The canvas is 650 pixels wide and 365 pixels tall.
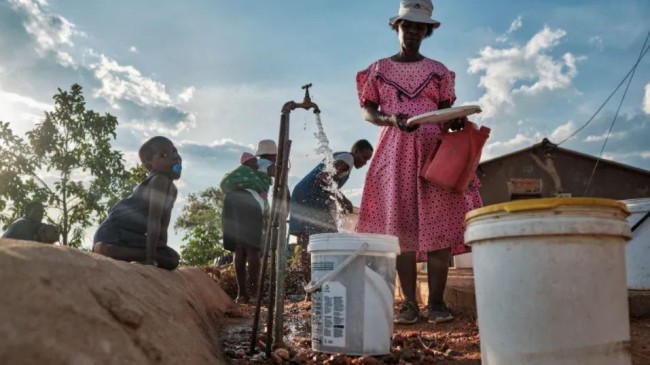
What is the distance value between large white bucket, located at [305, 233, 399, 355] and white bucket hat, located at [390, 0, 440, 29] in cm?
159

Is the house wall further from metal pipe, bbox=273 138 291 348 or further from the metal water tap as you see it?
metal pipe, bbox=273 138 291 348

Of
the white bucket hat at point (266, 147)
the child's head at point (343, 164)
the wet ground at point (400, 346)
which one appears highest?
the white bucket hat at point (266, 147)

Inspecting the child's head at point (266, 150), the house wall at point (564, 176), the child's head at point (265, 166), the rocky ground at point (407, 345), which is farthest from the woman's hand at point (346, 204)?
the house wall at point (564, 176)

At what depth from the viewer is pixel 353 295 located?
2.37 m

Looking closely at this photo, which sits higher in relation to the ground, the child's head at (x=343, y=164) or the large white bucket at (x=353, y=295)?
the child's head at (x=343, y=164)

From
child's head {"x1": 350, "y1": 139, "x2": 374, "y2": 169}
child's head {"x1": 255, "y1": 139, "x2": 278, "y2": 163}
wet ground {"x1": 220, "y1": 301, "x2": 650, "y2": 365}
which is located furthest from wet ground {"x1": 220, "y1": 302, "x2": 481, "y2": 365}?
child's head {"x1": 255, "y1": 139, "x2": 278, "y2": 163}

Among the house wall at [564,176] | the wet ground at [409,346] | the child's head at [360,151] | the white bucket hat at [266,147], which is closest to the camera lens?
the wet ground at [409,346]

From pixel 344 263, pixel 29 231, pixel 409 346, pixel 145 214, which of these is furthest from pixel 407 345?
pixel 29 231

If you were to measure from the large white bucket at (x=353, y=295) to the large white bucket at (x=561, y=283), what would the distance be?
0.77 meters

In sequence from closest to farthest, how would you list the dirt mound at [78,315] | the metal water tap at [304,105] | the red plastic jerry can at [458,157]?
the dirt mound at [78,315] → the metal water tap at [304,105] → the red plastic jerry can at [458,157]

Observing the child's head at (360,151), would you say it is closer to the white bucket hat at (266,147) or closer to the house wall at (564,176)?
the white bucket hat at (266,147)

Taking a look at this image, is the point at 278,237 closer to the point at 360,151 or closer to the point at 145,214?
the point at 145,214

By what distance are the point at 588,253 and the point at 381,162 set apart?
196 centimetres

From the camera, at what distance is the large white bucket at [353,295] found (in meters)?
2.35
